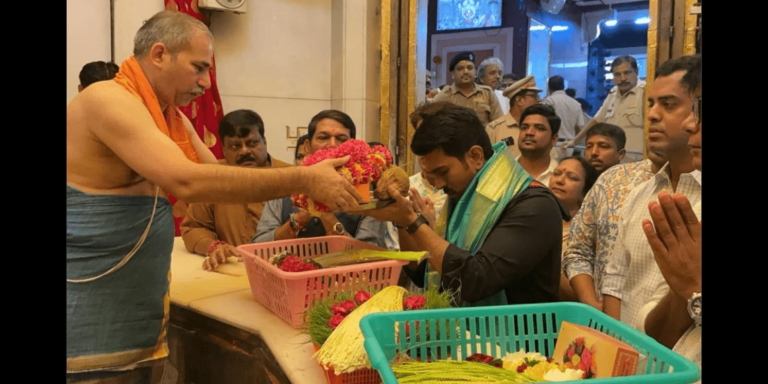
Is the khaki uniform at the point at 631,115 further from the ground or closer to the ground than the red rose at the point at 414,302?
further from the ground

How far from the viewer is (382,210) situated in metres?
2.31

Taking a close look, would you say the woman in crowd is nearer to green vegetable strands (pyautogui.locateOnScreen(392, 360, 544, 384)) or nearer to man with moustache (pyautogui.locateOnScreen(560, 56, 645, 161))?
man with moustache (pyautogui.locateOnScreen(560, 56, 645, 161))

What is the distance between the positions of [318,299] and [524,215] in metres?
0.77

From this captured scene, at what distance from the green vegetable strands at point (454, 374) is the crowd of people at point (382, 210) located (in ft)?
1.41

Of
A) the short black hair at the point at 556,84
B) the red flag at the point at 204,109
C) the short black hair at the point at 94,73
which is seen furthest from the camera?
the short black hair at the point at 556,84

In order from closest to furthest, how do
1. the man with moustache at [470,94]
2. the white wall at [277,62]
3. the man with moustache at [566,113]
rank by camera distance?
1. the white wall at [277,62]
2. the man with moustache at [470,94]
3. the man with moustache at [566,113]

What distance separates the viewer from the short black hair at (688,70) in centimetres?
211

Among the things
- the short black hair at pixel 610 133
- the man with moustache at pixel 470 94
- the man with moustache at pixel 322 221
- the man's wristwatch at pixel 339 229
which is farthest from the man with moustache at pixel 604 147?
the man with moustache at pixel 470 94

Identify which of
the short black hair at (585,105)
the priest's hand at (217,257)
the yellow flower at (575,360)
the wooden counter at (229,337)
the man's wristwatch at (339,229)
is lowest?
the wooden counter at (229,337)

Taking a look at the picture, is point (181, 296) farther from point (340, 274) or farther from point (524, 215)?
point (524, 215)

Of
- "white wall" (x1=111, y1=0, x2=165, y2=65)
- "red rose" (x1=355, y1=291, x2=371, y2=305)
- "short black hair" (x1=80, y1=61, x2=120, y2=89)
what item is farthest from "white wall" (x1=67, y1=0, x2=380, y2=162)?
"red rose" (x1=355, y1=291, x2=371, y2=305)

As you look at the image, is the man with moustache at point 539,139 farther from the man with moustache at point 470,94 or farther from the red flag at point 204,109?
the red flag at point 204,109

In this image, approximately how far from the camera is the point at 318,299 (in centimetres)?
198

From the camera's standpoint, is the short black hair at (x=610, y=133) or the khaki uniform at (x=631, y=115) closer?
the short black hair at (x=610, y=133)
